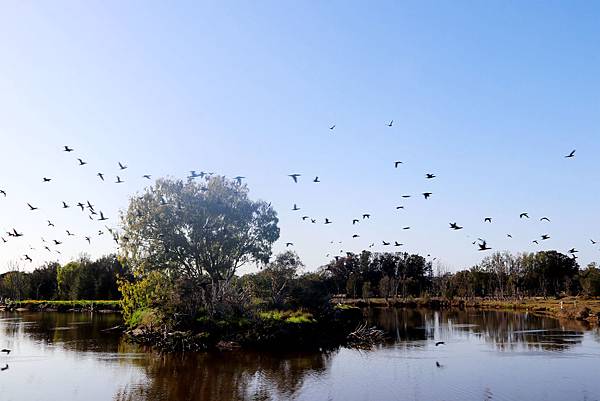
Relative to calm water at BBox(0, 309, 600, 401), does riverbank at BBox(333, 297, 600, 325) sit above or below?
above

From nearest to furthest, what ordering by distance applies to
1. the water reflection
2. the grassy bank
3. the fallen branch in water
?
the water reflection
the fallen branch in water
the grassy bank

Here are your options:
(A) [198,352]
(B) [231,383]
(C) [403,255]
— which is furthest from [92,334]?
(C) [403,255]

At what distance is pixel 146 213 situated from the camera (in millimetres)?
50219

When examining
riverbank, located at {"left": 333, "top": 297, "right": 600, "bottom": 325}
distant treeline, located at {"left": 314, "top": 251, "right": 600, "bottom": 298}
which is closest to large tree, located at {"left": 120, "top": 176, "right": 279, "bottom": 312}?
riverbank, located at {"left": 333, "top": 297, "right": 600, "bottom": 325}

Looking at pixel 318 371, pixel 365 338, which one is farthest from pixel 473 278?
pixel 318 371

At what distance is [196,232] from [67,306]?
58.5 m

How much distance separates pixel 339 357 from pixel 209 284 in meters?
14.9

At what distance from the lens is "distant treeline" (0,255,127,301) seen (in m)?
104

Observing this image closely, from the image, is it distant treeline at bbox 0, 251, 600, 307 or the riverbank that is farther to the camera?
distant treeline at bbox 0, 251, 600, 307

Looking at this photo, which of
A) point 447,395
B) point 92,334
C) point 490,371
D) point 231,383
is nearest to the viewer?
point 447,395

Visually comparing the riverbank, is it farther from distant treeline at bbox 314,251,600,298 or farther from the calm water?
the calm water

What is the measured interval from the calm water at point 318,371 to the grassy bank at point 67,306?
41104 mm

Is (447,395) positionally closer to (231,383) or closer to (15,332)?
(231,383)

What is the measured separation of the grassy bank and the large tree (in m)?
41.1
